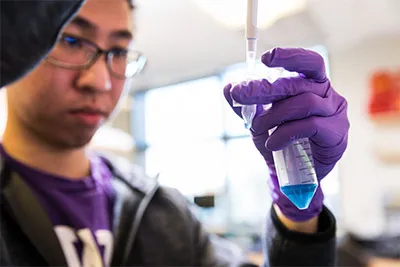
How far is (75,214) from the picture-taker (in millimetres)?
984

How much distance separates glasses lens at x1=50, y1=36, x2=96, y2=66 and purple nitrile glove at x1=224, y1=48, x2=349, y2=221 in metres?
0.50

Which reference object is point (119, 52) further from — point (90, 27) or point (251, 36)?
point (251, 36)

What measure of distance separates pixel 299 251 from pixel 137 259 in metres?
0.42

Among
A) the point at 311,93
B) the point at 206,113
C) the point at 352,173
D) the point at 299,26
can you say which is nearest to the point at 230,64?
the point at 206,113

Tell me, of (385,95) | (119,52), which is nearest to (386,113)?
(385,95)

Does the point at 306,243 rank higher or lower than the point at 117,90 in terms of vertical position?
lower

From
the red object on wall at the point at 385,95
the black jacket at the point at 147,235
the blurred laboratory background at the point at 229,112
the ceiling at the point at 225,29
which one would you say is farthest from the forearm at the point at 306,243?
the red object on wall at the point at 385,95

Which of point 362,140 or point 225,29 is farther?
point 362,140

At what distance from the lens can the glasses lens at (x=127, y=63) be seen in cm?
106

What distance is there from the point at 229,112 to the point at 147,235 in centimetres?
151

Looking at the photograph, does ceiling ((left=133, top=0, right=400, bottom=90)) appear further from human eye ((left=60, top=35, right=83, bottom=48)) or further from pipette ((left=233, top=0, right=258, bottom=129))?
pipette ((left=233, top=0, right=258, bottom=129))

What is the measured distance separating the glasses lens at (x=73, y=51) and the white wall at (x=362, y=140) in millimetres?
2977

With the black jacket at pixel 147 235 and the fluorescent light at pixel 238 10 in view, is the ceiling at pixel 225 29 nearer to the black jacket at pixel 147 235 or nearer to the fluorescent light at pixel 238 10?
the fluorescent light at pixel 238 10

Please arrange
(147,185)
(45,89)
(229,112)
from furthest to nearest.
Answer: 1. (229,112)
2. (147,185)
3. (45,89)
